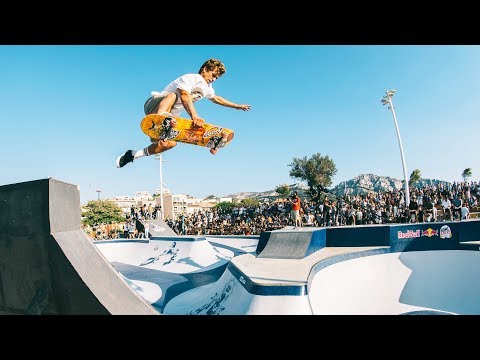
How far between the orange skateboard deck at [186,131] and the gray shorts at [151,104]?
25cm

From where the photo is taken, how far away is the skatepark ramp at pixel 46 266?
11.3ft

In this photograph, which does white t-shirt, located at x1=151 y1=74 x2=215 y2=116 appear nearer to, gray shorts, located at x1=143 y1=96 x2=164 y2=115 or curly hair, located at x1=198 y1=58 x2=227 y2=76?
gray shorts, located at x1=143 y1=96 x2=164 y2=115

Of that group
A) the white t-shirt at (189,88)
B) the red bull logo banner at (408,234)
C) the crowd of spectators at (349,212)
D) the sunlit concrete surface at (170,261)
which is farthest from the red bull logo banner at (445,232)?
the white t-shirt at (189,88)

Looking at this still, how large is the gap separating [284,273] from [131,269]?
8652mm

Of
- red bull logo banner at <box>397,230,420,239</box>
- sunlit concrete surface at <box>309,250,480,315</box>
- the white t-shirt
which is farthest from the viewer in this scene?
red bull logo banner at <box>397,230,420,239</box>

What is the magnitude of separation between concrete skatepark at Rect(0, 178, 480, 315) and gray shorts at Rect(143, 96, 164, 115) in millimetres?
1791

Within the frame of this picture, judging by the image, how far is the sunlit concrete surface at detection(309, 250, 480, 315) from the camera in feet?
22.5

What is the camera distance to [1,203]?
12.2ft

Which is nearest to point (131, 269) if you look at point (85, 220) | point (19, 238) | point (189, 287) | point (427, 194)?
point (189, 287)

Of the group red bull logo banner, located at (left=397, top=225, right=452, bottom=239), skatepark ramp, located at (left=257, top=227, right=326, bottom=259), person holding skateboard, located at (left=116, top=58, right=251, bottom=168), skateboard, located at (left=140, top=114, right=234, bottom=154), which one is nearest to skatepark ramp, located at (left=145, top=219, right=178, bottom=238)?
skatepark ramp, located at (left=257, top=227, right=326, bottom=259)

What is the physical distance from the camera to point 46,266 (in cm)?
359

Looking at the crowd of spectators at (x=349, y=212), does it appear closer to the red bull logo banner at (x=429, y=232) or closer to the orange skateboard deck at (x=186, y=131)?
the red bull logo banner at (x=429, y=232)

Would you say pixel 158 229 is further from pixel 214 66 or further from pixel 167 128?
pixel 214 66
